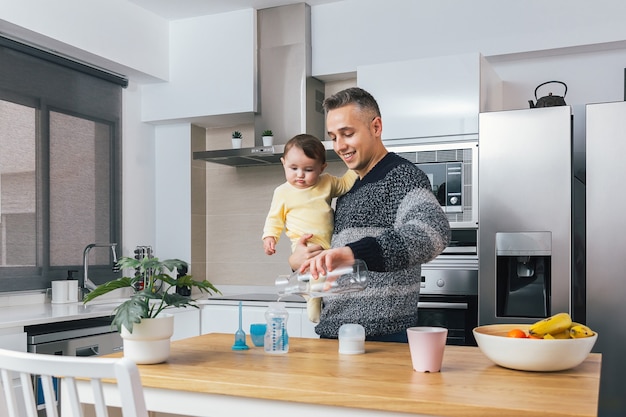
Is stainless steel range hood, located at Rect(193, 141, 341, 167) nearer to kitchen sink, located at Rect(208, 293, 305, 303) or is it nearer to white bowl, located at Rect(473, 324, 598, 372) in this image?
kitchen sink, located at Rect(208, 293, 305, 303)

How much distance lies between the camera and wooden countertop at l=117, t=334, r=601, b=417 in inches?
48.4

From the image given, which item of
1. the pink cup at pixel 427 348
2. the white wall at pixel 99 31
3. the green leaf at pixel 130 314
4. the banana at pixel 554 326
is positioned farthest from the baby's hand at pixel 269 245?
the white wall at pixel 99 31

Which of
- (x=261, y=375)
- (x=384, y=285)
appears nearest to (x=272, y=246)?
(x=384, y=285)

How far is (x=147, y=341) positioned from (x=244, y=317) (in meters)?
2.23

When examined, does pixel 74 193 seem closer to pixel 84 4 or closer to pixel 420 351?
pixel 84 4

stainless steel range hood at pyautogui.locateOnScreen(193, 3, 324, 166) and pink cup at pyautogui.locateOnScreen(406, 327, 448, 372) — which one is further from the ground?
stainless steel range hood at pyautogui.locateOnScreen(193, 3, 324, 166)

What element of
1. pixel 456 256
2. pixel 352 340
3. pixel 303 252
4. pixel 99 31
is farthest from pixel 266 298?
pixel 352 340

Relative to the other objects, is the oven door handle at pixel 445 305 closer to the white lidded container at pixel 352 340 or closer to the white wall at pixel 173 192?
the white lidded container at pixel 352 340

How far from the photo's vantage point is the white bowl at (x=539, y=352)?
145 centimetres

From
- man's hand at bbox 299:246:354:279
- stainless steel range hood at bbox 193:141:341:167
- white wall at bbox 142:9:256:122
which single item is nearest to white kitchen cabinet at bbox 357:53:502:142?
stainless steel range hood at bbox 193:141:341:167

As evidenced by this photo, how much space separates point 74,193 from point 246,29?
144 centimetres

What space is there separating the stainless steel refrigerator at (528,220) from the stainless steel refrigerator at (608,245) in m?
0.08

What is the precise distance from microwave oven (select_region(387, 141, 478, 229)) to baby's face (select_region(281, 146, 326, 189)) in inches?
50.7

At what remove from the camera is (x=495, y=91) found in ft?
12.1
